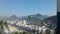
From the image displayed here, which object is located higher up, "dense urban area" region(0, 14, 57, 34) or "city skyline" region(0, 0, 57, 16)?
"city skyline" region(0, 0, 57, 16)

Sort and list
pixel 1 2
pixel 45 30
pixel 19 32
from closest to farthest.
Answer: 1. pixel 1 2
2. pixel 19 32
3. pixel 45 30

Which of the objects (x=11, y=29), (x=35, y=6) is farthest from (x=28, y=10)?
(x=11, y=29)

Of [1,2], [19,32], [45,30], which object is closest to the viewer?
[1,2]

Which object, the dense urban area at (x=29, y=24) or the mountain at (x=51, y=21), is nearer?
the dense urban area at (x=29, y=24)

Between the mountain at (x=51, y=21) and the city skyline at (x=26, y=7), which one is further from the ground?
the city skyline at (x=26, y=7)

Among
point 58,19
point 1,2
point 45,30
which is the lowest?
point 45,30

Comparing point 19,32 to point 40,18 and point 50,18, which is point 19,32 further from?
point 50,18

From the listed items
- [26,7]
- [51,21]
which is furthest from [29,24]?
[51,21]

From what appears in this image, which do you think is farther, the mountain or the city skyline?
the mountain
